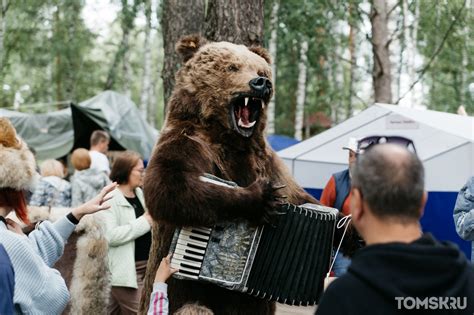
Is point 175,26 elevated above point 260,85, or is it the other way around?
point 175,26

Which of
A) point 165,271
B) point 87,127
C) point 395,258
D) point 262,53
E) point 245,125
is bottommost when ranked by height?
point 165,271

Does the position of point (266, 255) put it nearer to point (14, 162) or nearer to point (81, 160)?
point (14, 162)

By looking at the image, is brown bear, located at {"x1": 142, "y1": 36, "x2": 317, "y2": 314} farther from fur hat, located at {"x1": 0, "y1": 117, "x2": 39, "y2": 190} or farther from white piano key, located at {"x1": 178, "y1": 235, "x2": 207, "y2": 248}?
fur hat, located at {"x1": 0, "y1": 117, "x2": 39, "y2": 190}

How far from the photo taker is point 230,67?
14.1 feet

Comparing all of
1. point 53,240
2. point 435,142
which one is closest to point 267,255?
point 53,240

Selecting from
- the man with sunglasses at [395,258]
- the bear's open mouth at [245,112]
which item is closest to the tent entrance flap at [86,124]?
the bear's open mouth at [245,112]

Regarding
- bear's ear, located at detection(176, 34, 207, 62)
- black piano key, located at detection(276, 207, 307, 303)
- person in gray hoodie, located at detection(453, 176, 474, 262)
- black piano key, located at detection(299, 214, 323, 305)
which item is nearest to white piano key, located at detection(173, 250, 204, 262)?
black piano key, located at detection(276, 207, 307, 303)

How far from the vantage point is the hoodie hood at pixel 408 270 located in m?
2.10

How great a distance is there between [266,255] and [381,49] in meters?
7.97

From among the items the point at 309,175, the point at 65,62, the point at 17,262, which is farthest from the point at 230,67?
the point at 65,62

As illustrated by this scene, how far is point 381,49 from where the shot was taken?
1116cm

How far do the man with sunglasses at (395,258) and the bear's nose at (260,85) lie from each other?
184cm

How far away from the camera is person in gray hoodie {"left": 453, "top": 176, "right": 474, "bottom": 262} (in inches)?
183

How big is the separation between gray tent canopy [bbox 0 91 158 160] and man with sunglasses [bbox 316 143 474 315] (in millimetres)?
10483
